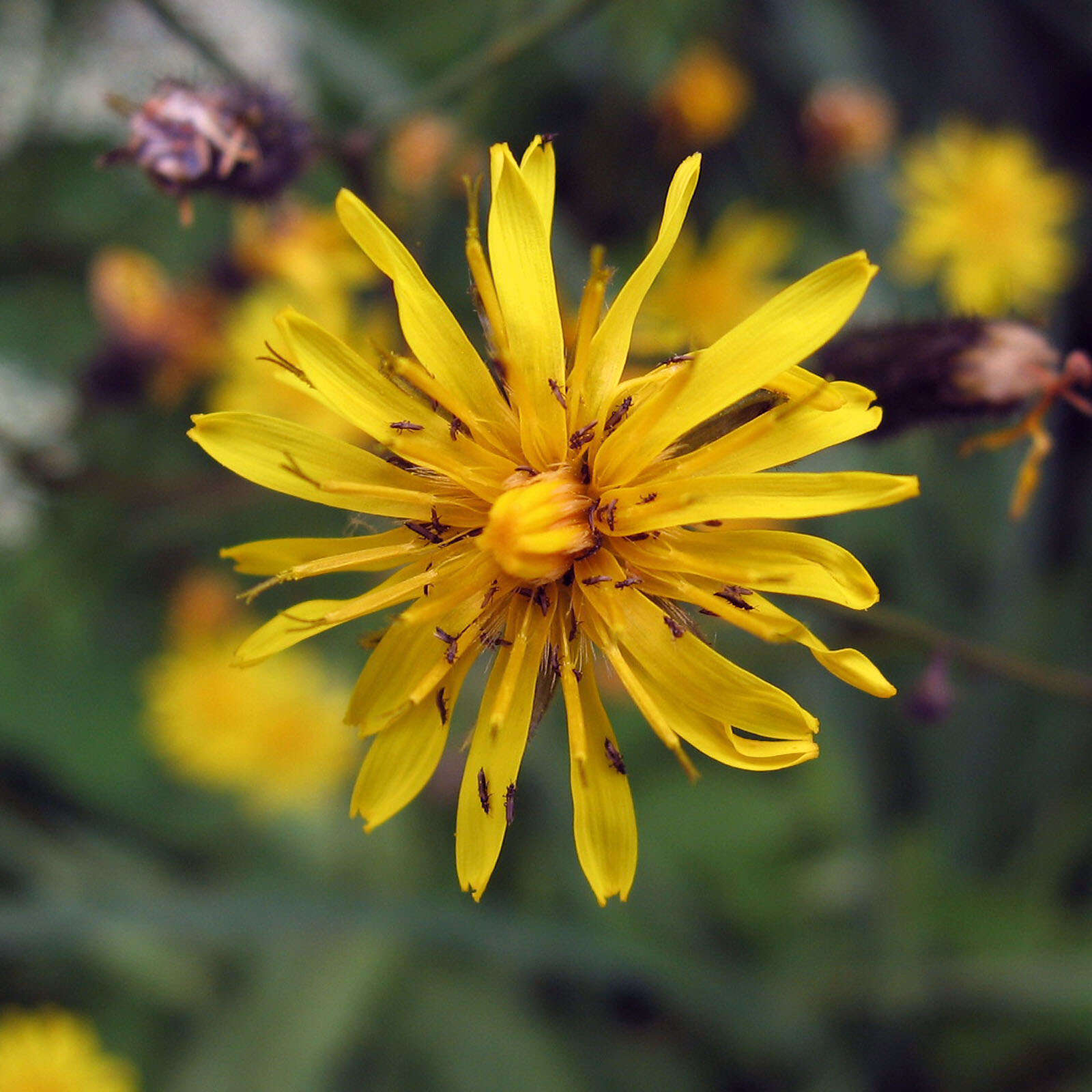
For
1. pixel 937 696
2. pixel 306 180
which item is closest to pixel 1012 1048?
pixel 937 696

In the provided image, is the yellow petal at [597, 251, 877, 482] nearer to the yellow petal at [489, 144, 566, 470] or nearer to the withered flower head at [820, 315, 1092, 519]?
the yellow petal at [489, 144, 566, 470]

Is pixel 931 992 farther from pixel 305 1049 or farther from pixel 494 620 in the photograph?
pixel 494 620

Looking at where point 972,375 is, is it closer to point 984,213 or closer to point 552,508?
point 552,508

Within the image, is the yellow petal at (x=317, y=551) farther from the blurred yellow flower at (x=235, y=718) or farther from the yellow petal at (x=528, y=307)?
the blurred yellow flower at (x=235, y=718)

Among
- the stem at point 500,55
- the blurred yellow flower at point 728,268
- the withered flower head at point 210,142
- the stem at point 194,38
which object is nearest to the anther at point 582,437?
the withered flower head at point 210,142

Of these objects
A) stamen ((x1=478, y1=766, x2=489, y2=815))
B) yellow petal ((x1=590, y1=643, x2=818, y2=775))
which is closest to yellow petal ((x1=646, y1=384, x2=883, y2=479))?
yellow petal ((x1=590, y1=643, x2=818, y2=775))

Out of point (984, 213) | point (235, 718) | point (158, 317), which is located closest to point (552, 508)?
point (158, 317)
